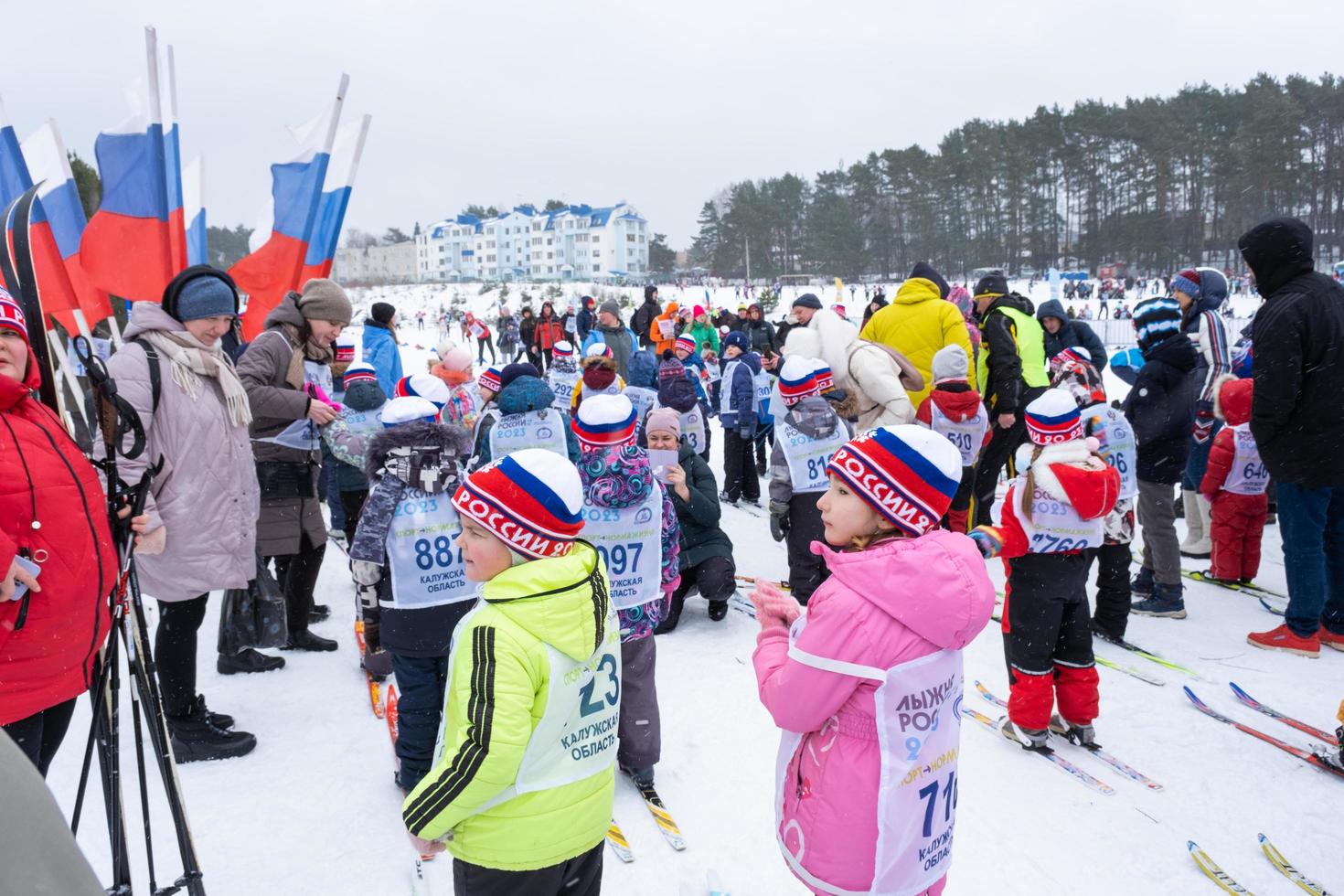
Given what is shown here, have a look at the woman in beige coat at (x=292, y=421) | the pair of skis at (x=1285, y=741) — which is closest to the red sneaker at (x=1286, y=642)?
the pair of skis at (x=1285, y=741)

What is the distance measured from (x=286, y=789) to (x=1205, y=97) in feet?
200

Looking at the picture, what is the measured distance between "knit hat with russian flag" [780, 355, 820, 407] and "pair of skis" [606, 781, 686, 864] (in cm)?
250

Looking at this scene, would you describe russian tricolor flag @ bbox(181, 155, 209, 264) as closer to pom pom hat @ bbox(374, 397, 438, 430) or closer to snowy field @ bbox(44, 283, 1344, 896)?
snowy field @ bbox(44, 283, 1344, 896)

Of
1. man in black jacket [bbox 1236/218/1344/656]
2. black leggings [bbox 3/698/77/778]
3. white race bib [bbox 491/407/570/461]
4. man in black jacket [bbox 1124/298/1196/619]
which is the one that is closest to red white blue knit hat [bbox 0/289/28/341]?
black leggings [bbox 3/698/77/778]

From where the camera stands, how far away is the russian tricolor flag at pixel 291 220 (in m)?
6.70

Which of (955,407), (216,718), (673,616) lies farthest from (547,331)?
(216,718)

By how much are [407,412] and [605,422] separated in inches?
33.3

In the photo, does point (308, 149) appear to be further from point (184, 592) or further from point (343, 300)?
point (184, 592)

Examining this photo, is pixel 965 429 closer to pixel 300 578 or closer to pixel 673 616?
pixel 673 616

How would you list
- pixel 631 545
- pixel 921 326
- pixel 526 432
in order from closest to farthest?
1. pixel 631 545
2. pixel 526 432
3. pixel 921 326

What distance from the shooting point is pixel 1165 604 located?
543 cm

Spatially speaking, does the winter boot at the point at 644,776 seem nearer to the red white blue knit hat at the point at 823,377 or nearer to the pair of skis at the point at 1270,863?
the pair of skis at the point at 1270,863

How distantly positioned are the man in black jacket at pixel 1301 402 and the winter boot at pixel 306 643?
18.6 ft

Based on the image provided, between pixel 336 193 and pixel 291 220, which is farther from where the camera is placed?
pixel 336 193
